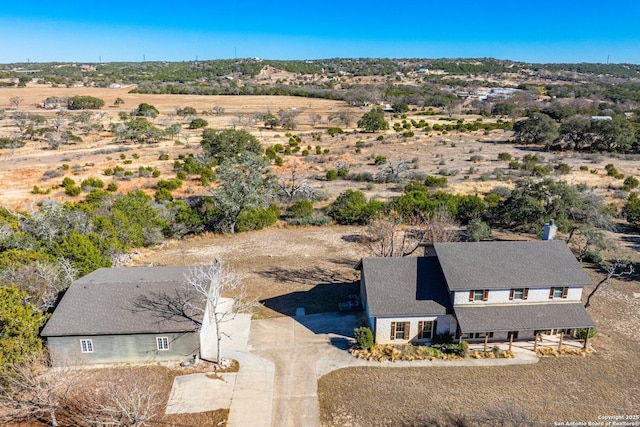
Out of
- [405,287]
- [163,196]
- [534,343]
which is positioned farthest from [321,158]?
[534,343]

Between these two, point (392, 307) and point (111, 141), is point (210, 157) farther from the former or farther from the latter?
point (392, 307)

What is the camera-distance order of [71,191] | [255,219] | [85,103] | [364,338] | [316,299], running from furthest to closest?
[85,103]
[71,191]
[255,219]
[316,299]
[364,338]

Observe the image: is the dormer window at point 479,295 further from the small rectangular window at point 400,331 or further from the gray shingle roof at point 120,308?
the gray shingle roof at point 120,308

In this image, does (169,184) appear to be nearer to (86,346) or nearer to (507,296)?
(86,346)

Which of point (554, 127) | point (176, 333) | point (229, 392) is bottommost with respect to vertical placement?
point (229, 392)

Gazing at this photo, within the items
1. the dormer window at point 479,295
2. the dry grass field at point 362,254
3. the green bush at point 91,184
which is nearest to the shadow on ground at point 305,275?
the dry grass field at point 362,254

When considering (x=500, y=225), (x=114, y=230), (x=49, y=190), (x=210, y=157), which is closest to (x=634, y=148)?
(x=500, y=225)
